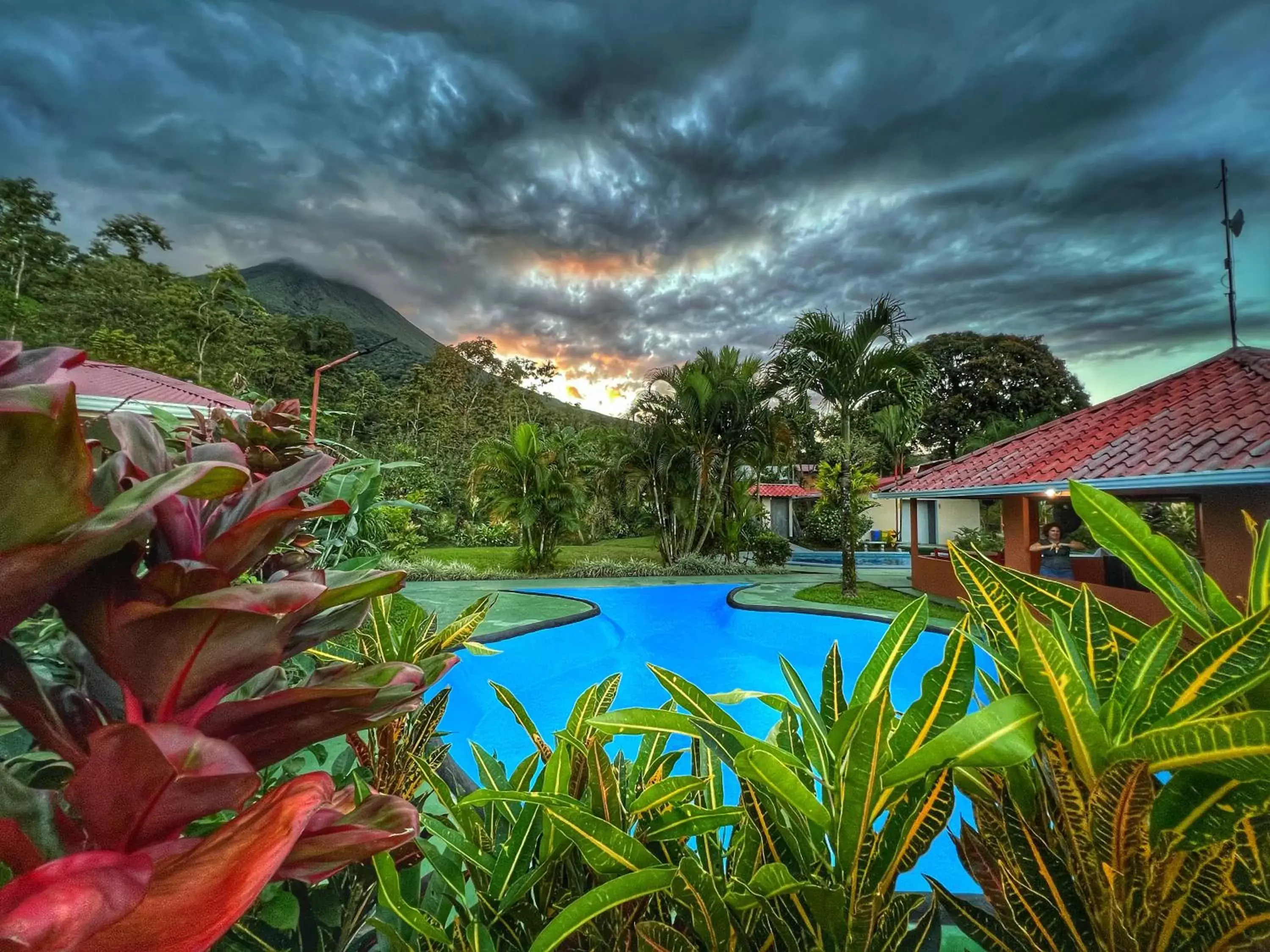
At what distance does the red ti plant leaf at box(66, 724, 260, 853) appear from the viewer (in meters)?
0.36

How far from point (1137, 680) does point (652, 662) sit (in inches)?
255

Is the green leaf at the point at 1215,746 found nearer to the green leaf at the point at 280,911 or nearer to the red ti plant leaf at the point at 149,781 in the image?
the red ti plant leaf at the point at 149,781

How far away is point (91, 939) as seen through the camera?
1.14ft

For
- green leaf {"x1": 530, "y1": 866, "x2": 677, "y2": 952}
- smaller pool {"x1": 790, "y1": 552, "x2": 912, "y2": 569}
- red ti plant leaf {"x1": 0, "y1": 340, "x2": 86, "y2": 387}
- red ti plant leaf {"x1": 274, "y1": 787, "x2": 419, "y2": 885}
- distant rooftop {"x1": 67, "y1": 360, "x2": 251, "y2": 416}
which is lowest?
smaller pool {"x1": 790, "y1": 552, "x2": 912, "y2": 569}

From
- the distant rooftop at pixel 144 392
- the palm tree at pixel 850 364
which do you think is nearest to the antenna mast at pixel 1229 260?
the palm tree at pixel 850 364

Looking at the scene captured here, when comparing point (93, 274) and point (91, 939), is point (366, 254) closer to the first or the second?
point (93, 274)

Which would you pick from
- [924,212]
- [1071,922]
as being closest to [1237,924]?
[1071,922]

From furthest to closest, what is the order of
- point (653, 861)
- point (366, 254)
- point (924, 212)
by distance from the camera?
point (366, 254)
point (924, 212)
point (653, 861)

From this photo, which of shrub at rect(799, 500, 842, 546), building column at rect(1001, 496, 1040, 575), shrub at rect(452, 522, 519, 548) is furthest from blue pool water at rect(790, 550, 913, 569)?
shrub at rect(452, 522, 519, 548)

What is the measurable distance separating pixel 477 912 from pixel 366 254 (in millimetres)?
36911

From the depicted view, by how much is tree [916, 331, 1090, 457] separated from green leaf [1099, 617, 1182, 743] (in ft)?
89.6

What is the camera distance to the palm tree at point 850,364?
916 centimetres

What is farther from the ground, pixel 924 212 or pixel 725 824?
pixel 924 212

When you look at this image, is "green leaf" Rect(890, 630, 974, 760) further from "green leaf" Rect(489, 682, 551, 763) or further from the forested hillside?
the forested hillside
